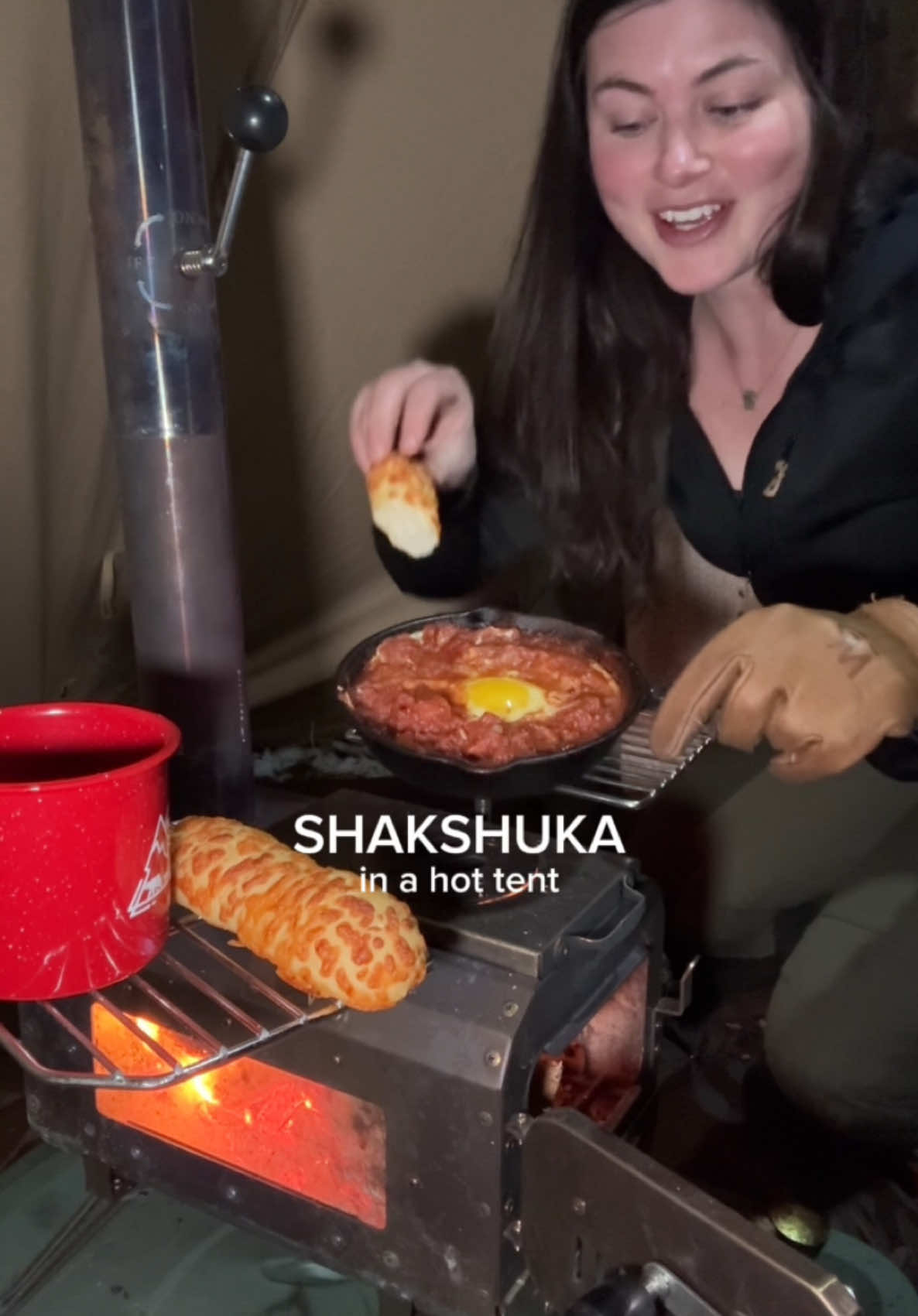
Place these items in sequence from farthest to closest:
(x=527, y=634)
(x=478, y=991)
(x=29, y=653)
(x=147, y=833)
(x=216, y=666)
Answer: (x=29, y=653) < (x=527, y=634) < (x=216, y=666) < (x=478, y=991) < (x=147, y=833)

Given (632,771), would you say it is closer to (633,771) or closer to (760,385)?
(633,771)

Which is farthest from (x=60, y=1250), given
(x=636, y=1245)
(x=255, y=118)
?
(x=255, y=118)

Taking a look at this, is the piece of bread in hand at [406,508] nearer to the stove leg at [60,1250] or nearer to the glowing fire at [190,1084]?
the glowing fire at [190,1084]

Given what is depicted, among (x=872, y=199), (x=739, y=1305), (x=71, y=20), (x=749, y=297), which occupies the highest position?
(x=71, y=20)

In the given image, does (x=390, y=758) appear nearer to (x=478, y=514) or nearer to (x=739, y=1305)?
(x=739, y=1305)

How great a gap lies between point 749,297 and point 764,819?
0.98m

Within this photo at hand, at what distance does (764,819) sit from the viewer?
7.11ft

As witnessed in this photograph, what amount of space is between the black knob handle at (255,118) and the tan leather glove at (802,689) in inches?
28.9

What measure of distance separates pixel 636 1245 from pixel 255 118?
1.15 m

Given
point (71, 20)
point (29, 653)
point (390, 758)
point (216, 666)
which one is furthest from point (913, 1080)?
point (71, 20)

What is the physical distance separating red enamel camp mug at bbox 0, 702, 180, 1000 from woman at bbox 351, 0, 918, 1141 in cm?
59

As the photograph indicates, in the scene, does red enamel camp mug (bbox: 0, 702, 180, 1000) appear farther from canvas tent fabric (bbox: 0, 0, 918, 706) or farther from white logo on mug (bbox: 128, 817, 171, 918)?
canvas tent fabric (bbox: 0, 0, 918, 706)

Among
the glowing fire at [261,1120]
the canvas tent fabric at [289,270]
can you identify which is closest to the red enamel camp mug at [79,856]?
the glowing fire at [261,1120]

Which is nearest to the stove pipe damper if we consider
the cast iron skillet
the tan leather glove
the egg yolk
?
the cast iron skillet
